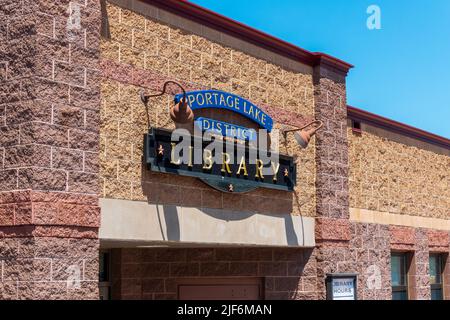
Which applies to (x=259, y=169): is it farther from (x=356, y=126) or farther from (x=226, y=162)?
(x=356, y=126)

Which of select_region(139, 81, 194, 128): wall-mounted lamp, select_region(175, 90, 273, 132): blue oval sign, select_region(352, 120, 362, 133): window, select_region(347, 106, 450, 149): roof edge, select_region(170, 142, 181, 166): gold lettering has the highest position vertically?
select_region(347, 106, 450, 149): roof edge

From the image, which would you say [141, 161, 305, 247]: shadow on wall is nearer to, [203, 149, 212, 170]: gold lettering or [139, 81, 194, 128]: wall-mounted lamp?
[203, 149, 212, 170]: gold lettering

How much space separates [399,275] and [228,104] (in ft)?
32.5

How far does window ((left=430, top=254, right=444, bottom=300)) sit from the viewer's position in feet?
80.4

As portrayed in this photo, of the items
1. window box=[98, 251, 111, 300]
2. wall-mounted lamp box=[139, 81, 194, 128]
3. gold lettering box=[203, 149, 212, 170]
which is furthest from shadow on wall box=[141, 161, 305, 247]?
window box=[98, 251, 111, 300]

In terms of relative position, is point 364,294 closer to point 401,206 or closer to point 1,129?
point 401,206

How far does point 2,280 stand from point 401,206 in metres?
13.6

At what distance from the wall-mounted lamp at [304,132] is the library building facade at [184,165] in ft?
0.13

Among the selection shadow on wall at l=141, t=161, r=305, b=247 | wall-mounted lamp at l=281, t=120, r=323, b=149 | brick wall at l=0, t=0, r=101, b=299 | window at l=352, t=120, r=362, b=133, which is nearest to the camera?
brick wall at l=0, t=0, r=101, b=299

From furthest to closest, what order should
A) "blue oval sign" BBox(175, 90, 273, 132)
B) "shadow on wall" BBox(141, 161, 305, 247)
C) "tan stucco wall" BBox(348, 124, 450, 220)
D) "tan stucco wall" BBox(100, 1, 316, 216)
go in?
1. "tan stucco wall" BBox(348, 124, 450, 220)
2. "blue oval sign" BBox(175, 90, 273, 132)
3. "shadow on wall" BBox(141, 161, 305, 247)
4. "tan stucco wall" BBox(100, 1, 316, 216)

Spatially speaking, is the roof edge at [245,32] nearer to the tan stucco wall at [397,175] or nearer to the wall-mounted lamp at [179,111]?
the wall-mounted lamp at [179,111]

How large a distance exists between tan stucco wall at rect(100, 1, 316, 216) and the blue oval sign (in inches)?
10.0

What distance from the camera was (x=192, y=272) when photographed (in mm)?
17609

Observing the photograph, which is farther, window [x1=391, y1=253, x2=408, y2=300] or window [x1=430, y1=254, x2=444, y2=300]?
window [x1=430, y1=254, x2=444, y2=300]
